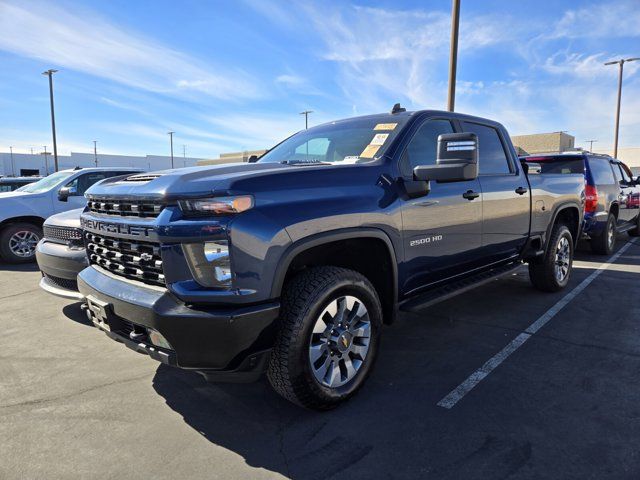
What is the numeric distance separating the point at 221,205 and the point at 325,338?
1064mm

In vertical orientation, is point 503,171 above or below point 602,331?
above

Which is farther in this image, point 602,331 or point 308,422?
point 602,331

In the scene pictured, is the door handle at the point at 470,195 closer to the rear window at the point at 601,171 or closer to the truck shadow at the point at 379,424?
the truck shadow at the point at 379,424


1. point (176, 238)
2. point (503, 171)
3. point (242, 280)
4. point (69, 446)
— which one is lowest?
point (69, 446)

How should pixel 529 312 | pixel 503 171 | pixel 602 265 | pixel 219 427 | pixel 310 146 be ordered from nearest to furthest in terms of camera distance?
pixel 219 427 < pixel 310 146 < pixel 503 171 < pixel 529 312 < pixel 602 265

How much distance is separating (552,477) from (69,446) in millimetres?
2635

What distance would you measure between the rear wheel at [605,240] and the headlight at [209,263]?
8222mm

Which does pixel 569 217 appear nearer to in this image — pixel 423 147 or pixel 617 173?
pixel 423 147

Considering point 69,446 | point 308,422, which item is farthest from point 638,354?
point 69,446

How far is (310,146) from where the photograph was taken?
4.14m

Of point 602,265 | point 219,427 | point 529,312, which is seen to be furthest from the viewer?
point 602,265

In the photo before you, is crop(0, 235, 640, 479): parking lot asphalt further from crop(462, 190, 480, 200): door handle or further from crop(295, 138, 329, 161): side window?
A: crop(295, 138, 329, 161): side window

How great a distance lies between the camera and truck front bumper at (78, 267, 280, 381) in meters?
2.36

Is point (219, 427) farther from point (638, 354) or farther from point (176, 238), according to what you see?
point (638, 354)
